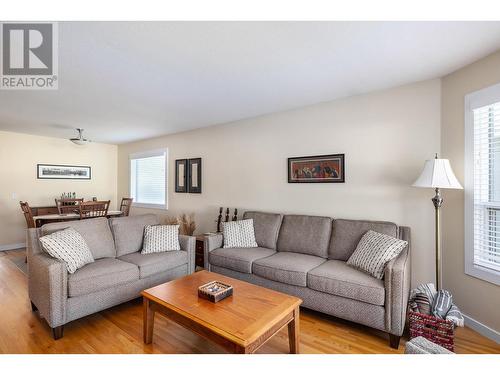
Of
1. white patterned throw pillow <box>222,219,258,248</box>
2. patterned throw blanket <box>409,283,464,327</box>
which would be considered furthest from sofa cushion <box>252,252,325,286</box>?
patterned throw blanket <box>409,283,464,327</box>

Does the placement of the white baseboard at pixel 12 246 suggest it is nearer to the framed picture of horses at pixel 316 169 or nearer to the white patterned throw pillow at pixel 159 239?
the white patterned throw pillow at pixel 159 239

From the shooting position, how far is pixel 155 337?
2109 millimetres

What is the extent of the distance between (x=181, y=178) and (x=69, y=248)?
280 cm

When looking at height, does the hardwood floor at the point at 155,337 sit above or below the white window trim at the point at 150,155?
below

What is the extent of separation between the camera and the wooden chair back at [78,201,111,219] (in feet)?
14.0

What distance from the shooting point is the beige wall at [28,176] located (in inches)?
192

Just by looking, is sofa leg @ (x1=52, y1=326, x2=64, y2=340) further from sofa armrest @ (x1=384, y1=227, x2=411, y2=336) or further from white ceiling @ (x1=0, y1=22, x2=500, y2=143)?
sofa armrest @ (x1=384, y1=227, x2=411, y2=336)

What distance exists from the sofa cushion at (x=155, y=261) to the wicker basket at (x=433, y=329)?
2416mm

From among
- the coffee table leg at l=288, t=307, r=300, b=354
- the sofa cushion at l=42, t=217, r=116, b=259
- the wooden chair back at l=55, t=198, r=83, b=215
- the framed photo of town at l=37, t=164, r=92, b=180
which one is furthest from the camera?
the framed photo of town at l=37, t=164, r=92, b=180

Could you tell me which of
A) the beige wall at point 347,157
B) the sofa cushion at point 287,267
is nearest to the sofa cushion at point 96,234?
the sofa cushion at point 287,267

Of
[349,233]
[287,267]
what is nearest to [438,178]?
[349,233]
